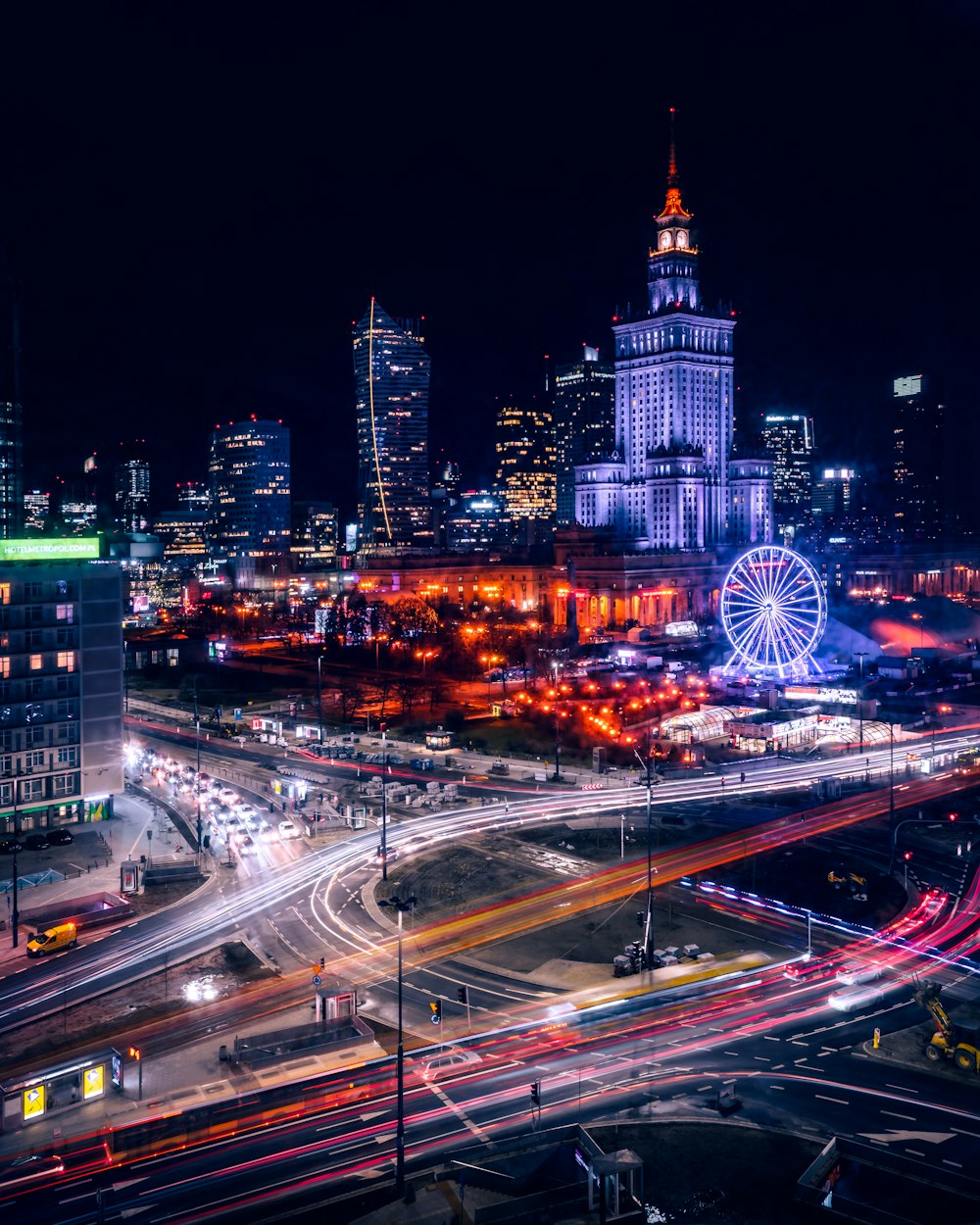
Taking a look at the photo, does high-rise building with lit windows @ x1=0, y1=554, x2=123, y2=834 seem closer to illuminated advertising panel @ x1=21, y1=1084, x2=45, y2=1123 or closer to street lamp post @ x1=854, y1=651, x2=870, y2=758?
illuminated advertising panel @ x1=21, y1=1084, x2=45, y2=1123

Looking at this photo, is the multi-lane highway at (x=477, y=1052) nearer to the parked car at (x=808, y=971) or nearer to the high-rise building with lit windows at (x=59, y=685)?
the parked car at (x=808, y=971)

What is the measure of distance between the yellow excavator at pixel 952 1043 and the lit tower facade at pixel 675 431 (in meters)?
153

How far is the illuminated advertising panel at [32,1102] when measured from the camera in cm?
2962

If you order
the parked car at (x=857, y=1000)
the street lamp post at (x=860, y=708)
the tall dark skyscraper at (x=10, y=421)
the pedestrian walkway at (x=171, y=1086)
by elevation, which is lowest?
the pedestrian walkway at (x=171, y=1086)

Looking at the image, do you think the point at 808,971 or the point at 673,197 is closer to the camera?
the point at 808,971

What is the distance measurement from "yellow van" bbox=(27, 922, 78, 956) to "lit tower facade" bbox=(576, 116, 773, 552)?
14934 centimetres

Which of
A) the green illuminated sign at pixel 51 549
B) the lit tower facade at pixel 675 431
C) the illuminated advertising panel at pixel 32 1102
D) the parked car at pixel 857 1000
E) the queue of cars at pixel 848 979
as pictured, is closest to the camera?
the illuminated advertising panel at pixel 32 1102

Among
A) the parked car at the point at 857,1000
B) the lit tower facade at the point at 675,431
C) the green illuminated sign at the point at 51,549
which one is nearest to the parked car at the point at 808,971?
the parked car at the point at 857,1000

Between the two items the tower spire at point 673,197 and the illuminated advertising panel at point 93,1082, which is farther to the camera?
the tower spire at point 673,197

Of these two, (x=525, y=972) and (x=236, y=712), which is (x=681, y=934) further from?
(x=236, y=712)

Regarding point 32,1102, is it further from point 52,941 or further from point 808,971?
point 808,971

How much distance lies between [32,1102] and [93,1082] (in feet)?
5.91

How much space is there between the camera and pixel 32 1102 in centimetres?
2977

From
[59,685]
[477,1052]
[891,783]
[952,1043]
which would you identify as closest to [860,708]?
[891,783]
